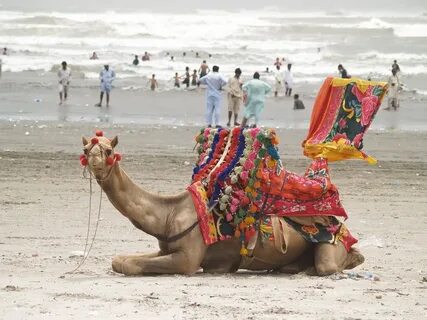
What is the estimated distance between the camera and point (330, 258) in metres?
9.31

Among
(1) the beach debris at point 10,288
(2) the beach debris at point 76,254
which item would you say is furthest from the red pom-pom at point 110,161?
(2) the beach debris at point 76,254

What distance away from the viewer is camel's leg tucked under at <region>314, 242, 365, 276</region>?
9258 millimetres

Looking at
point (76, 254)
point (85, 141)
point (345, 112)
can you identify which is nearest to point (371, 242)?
point (345, 112)

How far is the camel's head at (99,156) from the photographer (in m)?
8.59

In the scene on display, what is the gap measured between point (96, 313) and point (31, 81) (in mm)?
38501

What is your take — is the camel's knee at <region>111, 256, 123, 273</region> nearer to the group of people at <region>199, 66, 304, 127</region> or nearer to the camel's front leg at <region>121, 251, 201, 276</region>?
the camel's front leg at <region>121, 251, 201, 276</region>

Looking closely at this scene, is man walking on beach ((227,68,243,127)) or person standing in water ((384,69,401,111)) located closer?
man walking on beach ((227,68,243,127))

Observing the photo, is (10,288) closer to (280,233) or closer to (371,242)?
(280,233)

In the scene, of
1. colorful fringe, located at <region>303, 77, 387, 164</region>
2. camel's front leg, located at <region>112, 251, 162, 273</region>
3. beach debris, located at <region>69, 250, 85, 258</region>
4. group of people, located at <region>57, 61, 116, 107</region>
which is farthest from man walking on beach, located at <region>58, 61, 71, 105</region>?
camel's front leg, located at <region>112, 251, 162, 273</region>

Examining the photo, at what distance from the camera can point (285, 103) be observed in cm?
3812

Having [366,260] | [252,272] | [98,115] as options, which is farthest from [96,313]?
[98,115]

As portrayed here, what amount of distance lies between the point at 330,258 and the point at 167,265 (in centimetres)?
135

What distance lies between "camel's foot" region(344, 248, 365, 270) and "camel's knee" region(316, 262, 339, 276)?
12.9 inches

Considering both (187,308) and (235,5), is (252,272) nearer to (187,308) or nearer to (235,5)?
(187,308)
